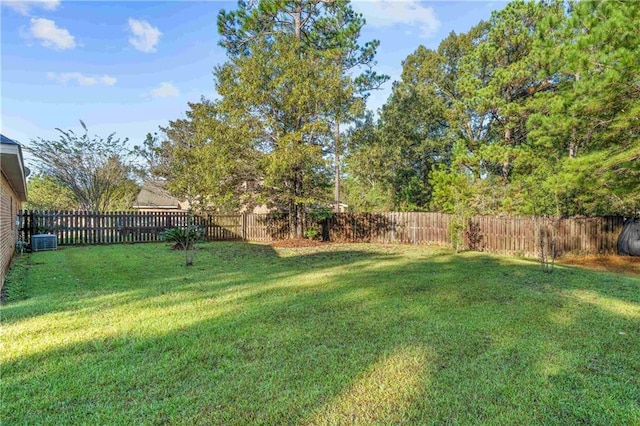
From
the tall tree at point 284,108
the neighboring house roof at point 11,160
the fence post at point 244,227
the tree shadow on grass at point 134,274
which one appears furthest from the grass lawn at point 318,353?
the fence post at point 244,227

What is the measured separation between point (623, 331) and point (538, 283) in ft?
8.95

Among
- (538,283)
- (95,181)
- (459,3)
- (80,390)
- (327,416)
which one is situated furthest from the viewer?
(95,181)

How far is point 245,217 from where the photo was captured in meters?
16.5

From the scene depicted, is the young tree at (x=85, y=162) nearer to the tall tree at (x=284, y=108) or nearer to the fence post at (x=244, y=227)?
the fence post at (x=244, y=227)

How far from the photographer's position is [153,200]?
2869 cm

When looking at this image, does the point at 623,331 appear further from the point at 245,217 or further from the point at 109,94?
the point at 109,94

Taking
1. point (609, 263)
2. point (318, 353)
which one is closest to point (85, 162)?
point (318, 353)

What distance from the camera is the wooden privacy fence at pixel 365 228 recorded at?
1129 centimetres

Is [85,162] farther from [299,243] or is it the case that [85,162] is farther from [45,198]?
[299,243]

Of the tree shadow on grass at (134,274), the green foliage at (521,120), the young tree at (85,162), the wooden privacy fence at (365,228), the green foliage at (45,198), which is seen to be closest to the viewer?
the tree shadow on grass at (134,274)

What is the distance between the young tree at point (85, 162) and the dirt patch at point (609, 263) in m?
21.1

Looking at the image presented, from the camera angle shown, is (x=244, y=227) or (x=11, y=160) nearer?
(x=11, y=160)

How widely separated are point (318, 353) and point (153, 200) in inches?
1147

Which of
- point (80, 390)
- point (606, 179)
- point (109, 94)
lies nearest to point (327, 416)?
point (80, 390)
